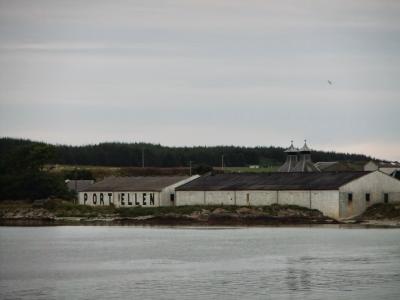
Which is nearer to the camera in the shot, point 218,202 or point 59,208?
point 218,202

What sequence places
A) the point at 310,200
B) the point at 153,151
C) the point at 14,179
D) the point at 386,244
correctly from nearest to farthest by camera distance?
the point at 386,244, the point at 310,200, the point at 14,179, the point at 153,151

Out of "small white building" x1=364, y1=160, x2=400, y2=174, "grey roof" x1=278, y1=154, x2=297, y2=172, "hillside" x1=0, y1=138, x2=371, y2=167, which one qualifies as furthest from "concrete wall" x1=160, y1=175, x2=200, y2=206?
"hillside" x1=0, y1=138, x2=371, y2=167

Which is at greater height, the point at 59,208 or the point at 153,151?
the point at 153,151

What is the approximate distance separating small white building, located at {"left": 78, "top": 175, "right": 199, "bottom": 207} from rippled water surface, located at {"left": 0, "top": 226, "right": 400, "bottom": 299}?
19881 mm

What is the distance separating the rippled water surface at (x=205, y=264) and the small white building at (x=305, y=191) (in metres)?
7.75

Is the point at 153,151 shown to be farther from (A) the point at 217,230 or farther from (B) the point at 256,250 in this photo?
(B) the point at 256,250

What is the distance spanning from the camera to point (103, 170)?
5433 inches

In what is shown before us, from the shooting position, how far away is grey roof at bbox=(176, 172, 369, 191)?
7962 centimetres

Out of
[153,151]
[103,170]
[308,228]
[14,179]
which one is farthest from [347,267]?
[153,151]

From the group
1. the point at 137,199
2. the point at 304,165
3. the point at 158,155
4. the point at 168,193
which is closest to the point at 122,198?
the point at 137,199

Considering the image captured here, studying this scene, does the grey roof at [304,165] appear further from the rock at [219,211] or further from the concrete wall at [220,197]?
the rock at [219,211]

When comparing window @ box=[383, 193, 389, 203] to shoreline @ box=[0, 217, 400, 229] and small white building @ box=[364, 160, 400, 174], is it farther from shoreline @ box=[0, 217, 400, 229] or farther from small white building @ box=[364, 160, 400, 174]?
small white building @ box=[364, 160, 400, 174]

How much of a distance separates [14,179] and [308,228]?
3652 centimetres

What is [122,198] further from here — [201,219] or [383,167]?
[383,167]
